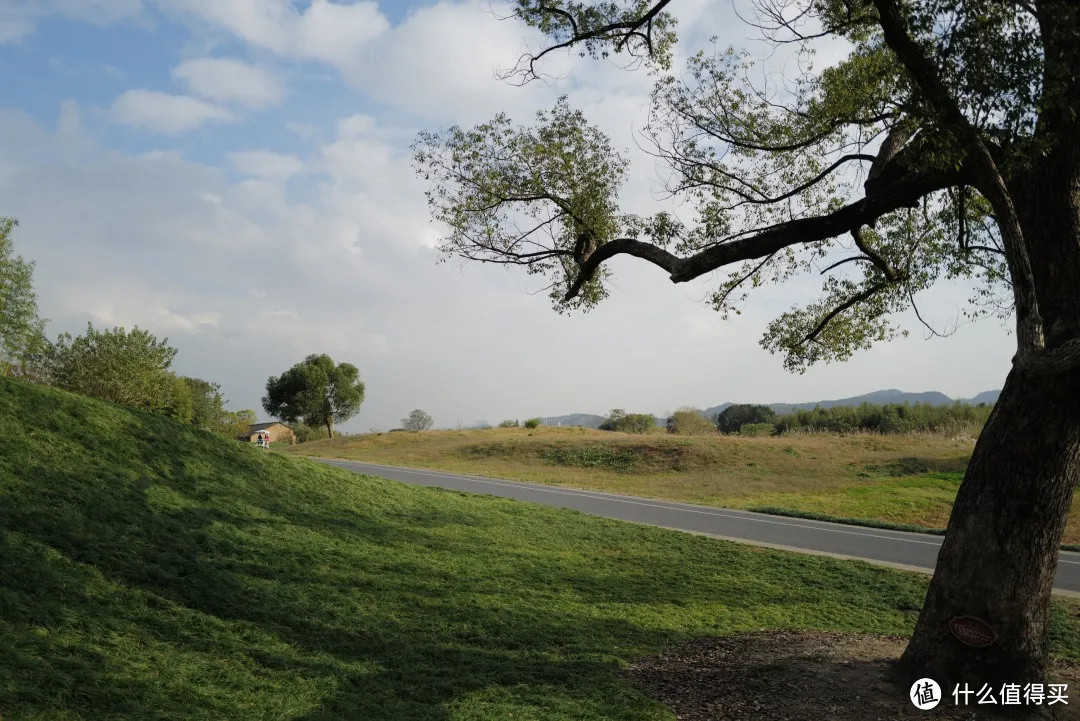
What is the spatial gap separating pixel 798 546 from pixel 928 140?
29.9ft

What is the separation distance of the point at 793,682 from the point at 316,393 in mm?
55826

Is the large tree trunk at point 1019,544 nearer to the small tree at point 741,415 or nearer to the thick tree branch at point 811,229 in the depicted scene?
the thick tree branch at point 811,229

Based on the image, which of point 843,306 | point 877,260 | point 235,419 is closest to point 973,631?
point 877,260

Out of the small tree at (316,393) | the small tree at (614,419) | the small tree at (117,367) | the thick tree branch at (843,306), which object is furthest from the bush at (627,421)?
the thick tree branch at (843,306)

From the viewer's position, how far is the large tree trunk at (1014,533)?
5.57 metres

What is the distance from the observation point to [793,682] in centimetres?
582

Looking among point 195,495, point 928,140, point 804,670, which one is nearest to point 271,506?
point 195,495

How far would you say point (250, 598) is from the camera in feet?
22.7

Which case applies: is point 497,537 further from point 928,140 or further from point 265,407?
point 265,407

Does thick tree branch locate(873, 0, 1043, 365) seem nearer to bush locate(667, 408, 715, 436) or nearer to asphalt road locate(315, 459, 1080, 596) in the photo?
asphalt road locate(315, 459, 1080, 596)

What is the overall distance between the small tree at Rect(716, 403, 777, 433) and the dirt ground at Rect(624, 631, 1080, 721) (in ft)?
171

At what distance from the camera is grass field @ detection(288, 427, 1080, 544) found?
21.9 m

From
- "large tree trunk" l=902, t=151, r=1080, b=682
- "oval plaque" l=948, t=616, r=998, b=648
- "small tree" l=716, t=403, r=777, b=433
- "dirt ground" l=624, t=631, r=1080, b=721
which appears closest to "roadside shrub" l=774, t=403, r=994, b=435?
"small tree" l=716, t=403, r=777, b=433

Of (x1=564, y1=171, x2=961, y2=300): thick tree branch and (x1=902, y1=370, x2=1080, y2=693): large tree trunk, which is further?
(x1=564, y1=171, x2=961, y2=300): thick tree branch
